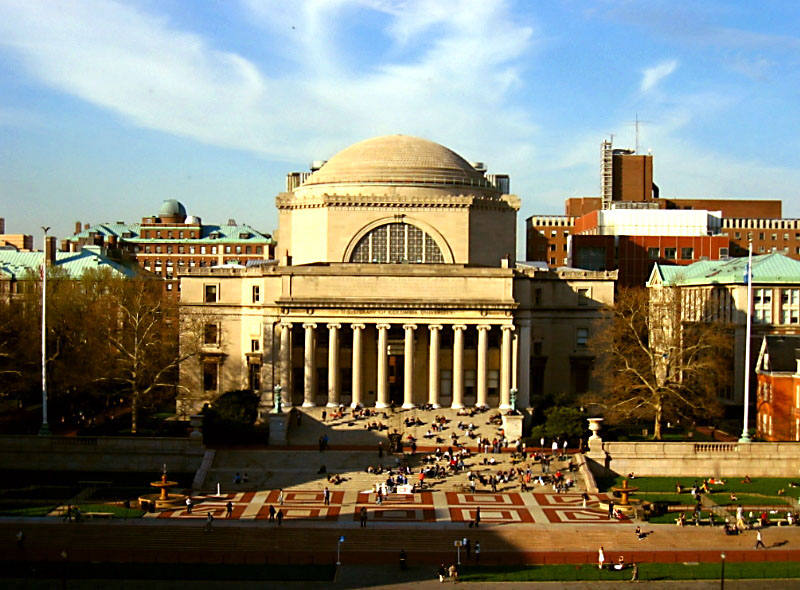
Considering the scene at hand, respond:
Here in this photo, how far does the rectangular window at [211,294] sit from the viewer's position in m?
110

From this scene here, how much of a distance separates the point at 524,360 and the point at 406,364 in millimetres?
11651

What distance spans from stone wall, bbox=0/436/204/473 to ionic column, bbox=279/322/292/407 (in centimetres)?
1908

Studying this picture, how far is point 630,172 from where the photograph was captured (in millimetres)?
179125

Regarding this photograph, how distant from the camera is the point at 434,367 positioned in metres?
96.9

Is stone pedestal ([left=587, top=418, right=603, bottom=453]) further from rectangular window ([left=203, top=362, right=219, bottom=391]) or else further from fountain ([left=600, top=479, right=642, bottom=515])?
rectangular window ([left=203, top=362, right=219, bottom=391])

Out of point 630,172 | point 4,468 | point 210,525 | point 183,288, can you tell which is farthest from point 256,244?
point 210,525

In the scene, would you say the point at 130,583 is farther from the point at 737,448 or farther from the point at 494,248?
the point at 494,248

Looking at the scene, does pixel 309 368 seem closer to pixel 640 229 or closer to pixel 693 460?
pixel 693 460

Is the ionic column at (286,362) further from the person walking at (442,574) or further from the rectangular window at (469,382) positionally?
the person walking at (442,574)

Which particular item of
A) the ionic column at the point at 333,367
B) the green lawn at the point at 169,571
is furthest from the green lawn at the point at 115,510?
the ionic column at the point at 333,367

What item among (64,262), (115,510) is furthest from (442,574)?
(64,262)

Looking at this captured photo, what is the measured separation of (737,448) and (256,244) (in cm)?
12860

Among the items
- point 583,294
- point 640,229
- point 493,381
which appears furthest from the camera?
point 640,229

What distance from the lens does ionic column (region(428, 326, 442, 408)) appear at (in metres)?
96.6
